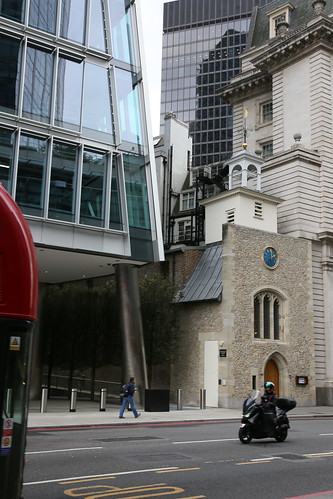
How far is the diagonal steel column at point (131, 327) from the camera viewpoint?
26.7m

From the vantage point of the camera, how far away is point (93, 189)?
2464 cm

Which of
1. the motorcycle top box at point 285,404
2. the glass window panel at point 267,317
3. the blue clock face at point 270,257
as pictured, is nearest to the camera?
the motorcycle top box at point 285,404

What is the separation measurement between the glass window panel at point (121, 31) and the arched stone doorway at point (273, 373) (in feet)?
57.4

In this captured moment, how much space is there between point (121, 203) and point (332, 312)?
55.0 feet

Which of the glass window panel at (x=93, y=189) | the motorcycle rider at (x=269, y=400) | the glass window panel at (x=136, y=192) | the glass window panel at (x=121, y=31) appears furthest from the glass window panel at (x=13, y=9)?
the motorcycle rider at (x=269, y=400)

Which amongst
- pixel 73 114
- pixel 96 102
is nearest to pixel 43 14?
pixel 96 102

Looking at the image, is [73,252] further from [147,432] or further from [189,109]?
[189,109]

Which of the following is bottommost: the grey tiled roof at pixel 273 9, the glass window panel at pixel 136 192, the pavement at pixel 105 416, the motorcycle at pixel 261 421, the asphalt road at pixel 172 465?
the pavement at pixel 105 416

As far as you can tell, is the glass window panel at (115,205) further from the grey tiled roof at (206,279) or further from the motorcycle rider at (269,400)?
the motorcycle rider at (269,400)

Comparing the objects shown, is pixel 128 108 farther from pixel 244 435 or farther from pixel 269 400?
pixel 244 435

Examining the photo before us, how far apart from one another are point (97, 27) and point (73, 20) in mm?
1347

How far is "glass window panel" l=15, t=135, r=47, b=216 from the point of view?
22453 mm

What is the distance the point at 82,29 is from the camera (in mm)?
25609

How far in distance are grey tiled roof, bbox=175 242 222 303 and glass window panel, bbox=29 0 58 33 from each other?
48.1ft
